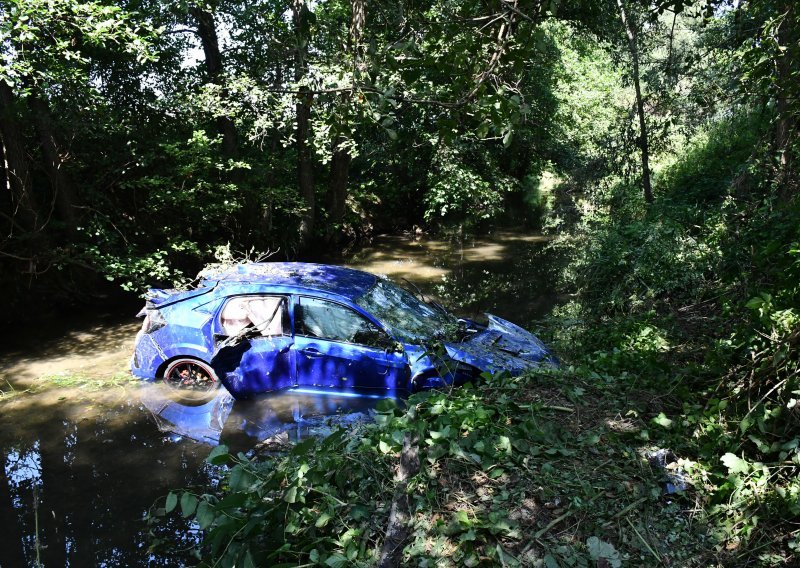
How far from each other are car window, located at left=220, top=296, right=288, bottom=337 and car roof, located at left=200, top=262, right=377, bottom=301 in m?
0.23

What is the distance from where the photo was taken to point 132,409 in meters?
7.00

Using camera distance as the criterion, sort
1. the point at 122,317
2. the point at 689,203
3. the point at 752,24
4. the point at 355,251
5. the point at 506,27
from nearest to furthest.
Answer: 1. the point at 506,27
2. the point at 752,24
3. the point at 122,317
4. the point at 689,203
5. the point at 355,251

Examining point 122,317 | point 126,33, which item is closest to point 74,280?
point 122,317

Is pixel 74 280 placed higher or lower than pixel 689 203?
lower

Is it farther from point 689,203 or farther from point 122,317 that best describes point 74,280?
point 689,203

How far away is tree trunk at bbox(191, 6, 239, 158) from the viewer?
12.3 metres

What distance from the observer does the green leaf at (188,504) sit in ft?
9.65

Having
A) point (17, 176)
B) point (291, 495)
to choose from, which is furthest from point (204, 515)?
point (17, 176)

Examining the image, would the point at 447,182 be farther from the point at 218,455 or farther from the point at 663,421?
the point at 218,455

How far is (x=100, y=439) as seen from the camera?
631 centimetres


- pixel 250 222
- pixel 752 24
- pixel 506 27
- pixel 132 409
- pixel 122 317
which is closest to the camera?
pixel 506 27

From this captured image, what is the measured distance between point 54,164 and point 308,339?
22.5ft

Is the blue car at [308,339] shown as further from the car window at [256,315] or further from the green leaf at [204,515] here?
the green leaf at [204,515]

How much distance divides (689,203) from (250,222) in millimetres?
9702
